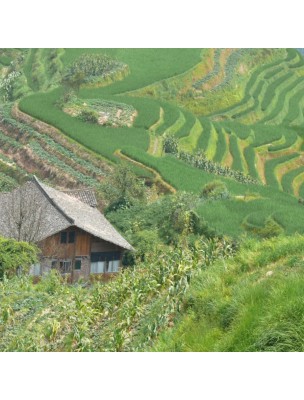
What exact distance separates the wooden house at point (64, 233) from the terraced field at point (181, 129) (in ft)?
2.11

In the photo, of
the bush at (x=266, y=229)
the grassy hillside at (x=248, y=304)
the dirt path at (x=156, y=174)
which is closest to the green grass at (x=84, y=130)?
the dirt path at (x=156, y=174)

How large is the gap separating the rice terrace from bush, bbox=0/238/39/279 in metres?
0.03

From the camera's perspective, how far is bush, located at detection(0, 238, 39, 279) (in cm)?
1252

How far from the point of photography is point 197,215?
1325 cm

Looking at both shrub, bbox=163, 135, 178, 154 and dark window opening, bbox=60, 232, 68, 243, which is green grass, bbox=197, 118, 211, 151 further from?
dark window opening, bbox=60, 232, 68, 243

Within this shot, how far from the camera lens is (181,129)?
49.4 feet

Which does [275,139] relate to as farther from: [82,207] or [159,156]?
[82,207]

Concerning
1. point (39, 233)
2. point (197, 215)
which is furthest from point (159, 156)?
point (39, 233)

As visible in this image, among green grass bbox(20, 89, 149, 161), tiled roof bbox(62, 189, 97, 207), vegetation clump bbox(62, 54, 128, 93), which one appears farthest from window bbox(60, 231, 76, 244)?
vegetation clump bbox(62, 54, 128, 93)

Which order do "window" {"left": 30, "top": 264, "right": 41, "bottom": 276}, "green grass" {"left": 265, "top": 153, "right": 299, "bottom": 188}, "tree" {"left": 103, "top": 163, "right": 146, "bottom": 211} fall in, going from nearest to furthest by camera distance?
"window" {"left": 30, "top": 264, "right": 41, "bottom": 276}
"tree" {"left": 103, "top": 163, "right": 146, "bottom": 211}
"green grass" {"left": 265, "top": 153, "right": 299, "bottom": 188}

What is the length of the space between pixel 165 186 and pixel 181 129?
1.58 meters

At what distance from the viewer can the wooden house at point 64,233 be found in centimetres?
1273

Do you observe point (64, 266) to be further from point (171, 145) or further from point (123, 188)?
point (171, 145)

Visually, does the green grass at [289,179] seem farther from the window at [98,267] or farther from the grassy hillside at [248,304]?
the window at [98,267]
